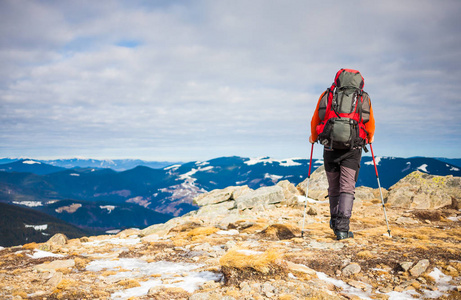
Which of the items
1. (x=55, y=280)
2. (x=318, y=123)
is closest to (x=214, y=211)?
(x=318, y=123)

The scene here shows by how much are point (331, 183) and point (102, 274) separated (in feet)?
23.9

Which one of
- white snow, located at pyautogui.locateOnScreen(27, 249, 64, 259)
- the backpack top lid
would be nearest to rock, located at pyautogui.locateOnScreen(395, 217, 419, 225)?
the backpack top lid

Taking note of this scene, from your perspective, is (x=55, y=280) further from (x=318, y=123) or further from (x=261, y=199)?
(x=261, y=199)

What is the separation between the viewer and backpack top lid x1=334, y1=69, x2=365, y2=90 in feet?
24.2


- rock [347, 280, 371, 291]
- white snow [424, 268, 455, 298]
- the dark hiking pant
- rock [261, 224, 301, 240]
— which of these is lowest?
rock [261, 224, 301, 240]

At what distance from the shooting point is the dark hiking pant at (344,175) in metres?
7.46

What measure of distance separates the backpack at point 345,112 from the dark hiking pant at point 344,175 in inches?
17.1

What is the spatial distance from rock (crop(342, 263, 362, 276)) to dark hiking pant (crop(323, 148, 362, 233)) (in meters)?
2.12

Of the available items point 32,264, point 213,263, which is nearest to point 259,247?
point 213,263

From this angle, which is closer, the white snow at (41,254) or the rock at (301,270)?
the rock at (301,270)

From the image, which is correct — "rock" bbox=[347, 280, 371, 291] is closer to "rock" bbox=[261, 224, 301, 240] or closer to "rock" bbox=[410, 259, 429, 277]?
"rock" bbox=[410, 259, 429, 277]

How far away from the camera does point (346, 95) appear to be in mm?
7246

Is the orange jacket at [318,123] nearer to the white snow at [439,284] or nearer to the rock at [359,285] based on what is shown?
the white snow at [439,284]

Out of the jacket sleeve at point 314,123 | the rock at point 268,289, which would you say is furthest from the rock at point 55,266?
the jacket sleeve at point 314,123
